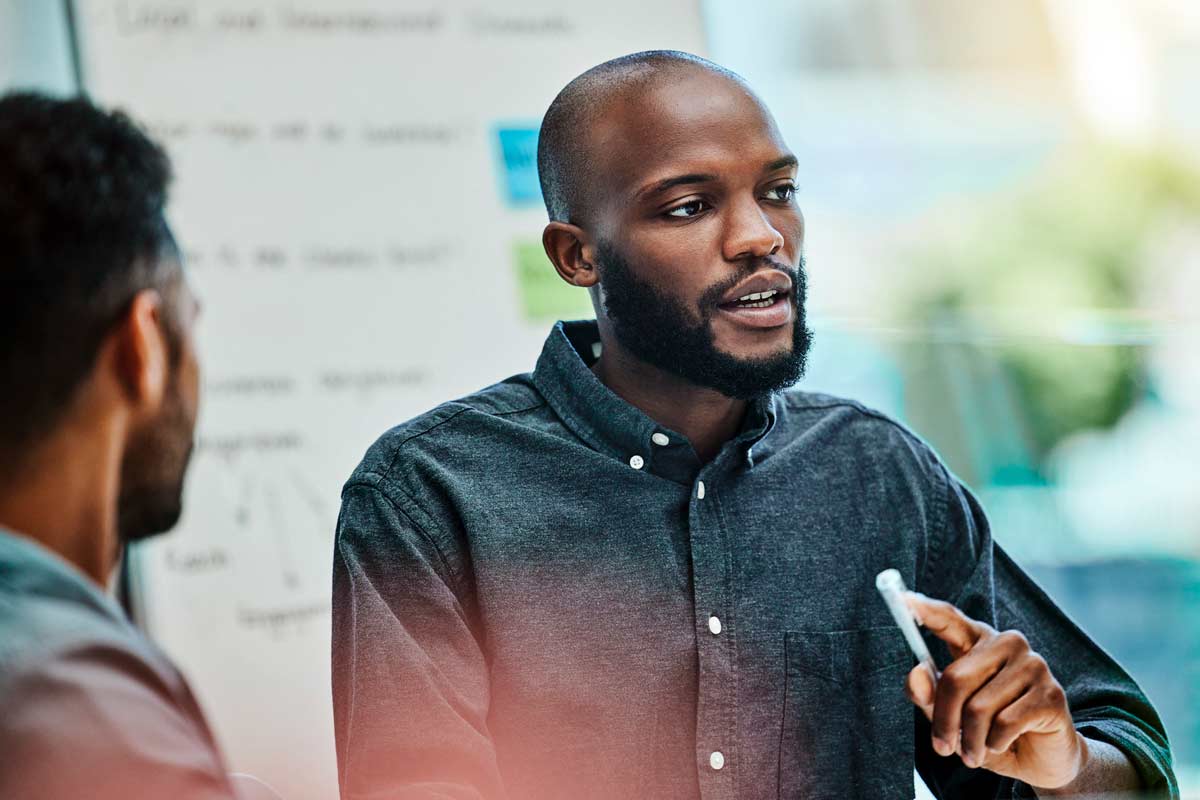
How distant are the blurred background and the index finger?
49 cm

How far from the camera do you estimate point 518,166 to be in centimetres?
191

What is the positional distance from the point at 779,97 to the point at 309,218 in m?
0.83

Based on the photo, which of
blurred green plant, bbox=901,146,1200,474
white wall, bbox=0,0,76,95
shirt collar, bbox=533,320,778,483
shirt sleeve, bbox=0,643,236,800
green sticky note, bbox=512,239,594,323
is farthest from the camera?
blurred green plant, bbox=901,146,1200,474

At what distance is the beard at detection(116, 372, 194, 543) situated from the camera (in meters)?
0.72

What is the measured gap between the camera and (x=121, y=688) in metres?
0.62

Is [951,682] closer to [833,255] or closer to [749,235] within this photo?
[749,235]

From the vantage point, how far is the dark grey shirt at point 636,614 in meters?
1.03

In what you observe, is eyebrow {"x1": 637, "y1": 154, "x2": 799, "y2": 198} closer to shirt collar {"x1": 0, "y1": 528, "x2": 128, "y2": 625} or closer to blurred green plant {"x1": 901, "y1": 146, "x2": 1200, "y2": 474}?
shirt collar {"x1": 0, "y1": 528, "x2": 128, "y2": 625}

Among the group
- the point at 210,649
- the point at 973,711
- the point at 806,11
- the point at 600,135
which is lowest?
the point at 210,649

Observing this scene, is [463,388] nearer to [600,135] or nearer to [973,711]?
[600,135]

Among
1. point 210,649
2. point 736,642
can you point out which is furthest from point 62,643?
point 210,649

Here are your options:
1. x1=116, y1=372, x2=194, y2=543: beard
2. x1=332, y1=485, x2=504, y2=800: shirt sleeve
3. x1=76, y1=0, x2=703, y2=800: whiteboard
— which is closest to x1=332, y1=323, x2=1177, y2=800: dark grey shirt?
x1=332, y1=485, x2=504, y2=800: shirt sleeve

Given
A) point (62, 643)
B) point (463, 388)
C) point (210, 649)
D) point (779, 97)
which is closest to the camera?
point (62, 643)

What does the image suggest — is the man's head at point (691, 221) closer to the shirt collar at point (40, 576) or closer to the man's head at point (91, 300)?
the man's head at point (91, 300)
